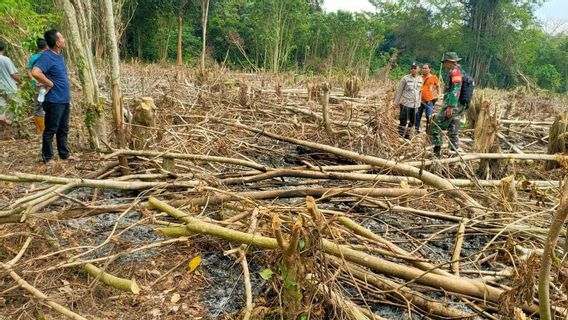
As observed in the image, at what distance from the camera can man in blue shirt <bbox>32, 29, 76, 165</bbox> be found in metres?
4.44

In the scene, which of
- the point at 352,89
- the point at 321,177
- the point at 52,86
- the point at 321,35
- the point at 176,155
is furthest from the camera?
the point at 321,35

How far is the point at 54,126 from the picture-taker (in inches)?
179

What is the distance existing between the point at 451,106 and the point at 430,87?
4.44 feet

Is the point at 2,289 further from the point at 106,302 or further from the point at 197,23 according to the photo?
the point at 197,23

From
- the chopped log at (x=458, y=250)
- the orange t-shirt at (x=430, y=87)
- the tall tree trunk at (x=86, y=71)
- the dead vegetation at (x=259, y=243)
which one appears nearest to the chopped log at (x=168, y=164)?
the dead vegetation at (x=259, y=243)

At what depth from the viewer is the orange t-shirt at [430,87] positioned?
7035 mm

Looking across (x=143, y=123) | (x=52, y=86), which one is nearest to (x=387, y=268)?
(x=143, y=123)

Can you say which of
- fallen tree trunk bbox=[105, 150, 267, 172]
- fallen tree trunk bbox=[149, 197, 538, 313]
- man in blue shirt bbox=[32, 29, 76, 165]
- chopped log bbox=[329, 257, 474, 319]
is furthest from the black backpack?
man in blue shirt bbox=[32, 29, 76, 165]

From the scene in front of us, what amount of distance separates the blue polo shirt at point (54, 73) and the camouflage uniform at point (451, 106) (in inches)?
179

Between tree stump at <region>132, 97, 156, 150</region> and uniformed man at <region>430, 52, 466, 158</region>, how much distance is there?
3625 mm

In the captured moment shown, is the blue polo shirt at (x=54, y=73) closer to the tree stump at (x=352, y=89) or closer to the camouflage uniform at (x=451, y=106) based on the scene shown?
the camouflage uniform at (x=451, y=106)

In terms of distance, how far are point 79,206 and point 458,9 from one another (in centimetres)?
3761

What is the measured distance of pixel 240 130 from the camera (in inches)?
235

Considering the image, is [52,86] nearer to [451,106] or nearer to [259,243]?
[259,243]
